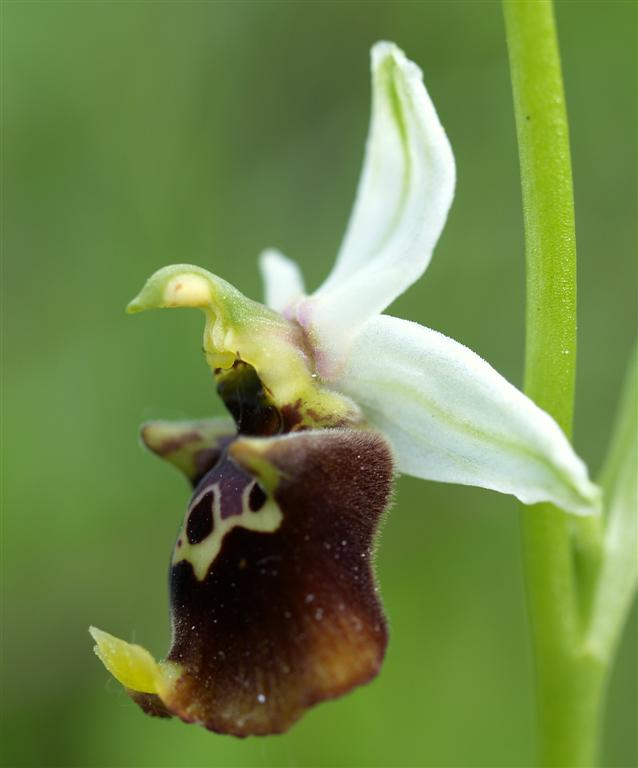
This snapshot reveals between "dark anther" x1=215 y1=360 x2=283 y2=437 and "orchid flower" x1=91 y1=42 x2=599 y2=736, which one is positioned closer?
"orchid flower" x1=91 y1=42 x2=599 y2=736

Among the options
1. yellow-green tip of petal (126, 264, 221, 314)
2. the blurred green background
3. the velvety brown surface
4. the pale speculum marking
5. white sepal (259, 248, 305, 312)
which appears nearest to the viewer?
the velvety brown surface

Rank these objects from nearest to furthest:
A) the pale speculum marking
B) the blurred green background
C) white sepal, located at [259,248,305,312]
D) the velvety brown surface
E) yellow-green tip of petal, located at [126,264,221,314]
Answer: the velvety brown surface, the pale speculum marking, yellow-green tip of petal, located at [126,264,221,314], white sepal, located at [259,248,305,312], the blurred green background

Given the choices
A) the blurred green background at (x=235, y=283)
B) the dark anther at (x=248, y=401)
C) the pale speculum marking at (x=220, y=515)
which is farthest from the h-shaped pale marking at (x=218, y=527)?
the blurred green background at (x=235, y=283)

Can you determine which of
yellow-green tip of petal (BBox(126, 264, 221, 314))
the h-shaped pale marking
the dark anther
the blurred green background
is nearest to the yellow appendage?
the h-shaped pale marking

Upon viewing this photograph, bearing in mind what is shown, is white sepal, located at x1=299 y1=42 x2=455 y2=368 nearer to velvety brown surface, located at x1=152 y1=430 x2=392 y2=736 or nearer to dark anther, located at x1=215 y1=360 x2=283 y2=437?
dark anther, located at x1=215 y1=360 x2=283 y2=437

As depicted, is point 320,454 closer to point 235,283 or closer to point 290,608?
point 290,608

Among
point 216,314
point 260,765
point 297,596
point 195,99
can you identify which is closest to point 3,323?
point 195,99

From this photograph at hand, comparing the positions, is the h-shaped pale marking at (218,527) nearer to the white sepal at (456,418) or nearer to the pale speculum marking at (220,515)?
the pale speculum marking at (220,515)

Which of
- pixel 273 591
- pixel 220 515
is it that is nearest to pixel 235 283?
pixel 220 515
